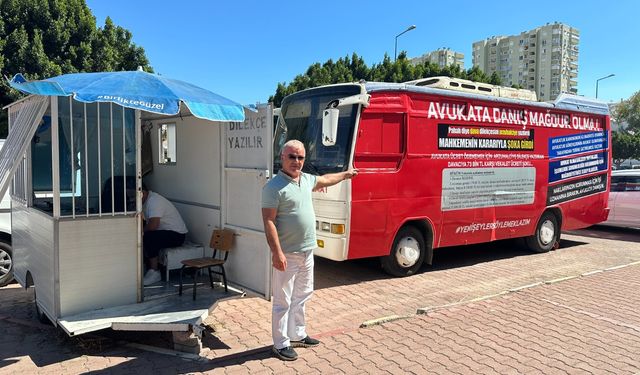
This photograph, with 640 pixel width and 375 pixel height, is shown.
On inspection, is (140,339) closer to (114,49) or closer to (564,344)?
(564,344)

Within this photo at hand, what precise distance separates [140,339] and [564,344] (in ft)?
13.7

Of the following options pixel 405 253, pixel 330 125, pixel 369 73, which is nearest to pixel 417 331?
pixel 405 253

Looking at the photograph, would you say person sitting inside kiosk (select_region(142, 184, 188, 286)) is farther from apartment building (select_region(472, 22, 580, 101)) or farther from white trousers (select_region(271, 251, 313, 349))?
apartment building (select_region(472, 22, 580, 101))

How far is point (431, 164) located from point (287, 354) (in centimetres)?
414

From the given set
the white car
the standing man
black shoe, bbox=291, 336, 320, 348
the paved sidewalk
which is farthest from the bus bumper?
the white car

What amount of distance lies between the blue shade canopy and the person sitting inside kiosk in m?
1.57

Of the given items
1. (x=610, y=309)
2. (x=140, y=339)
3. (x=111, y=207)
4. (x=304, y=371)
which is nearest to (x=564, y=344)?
(x=610, y=309)

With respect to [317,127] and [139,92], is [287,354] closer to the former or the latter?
[139,92]

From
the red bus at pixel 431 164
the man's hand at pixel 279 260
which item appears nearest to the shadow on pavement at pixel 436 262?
the red bus at pixel 431 164

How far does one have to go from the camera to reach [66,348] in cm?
445

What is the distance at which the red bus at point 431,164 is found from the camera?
6.55 meters

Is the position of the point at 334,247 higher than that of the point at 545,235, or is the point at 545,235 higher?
the point at 334,247

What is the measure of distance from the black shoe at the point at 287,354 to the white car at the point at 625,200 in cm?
1098

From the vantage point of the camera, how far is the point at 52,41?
48.6 ft
